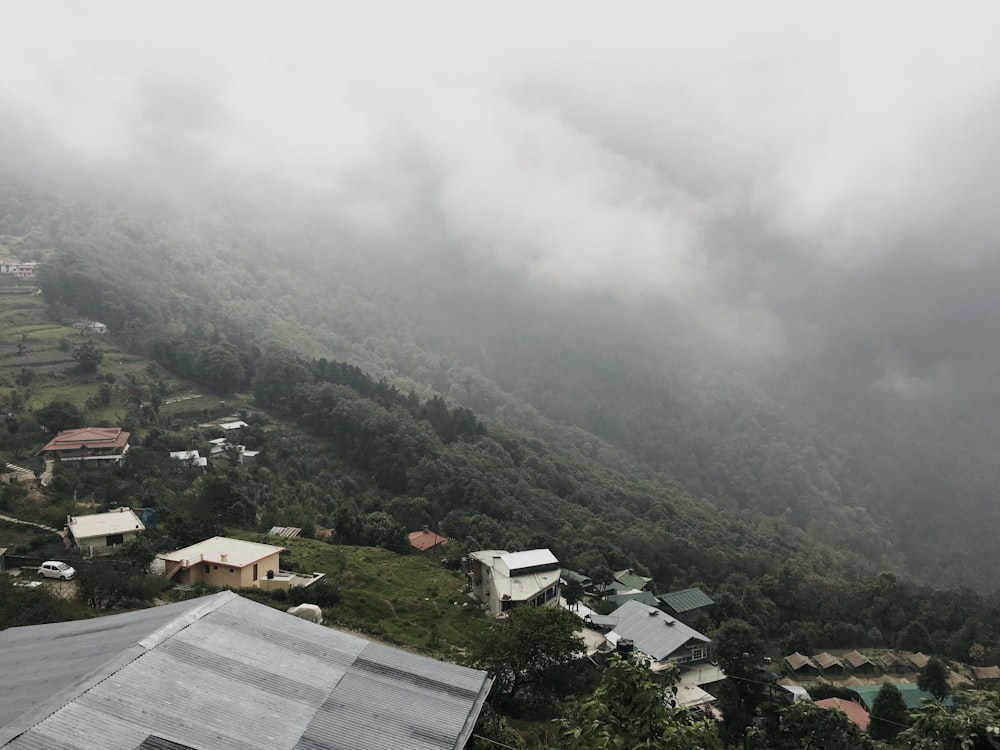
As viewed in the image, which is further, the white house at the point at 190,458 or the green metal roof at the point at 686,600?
the white house at the point at 190,458

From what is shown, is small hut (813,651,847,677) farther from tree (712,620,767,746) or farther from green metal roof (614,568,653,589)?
tree (712,620,767,746)

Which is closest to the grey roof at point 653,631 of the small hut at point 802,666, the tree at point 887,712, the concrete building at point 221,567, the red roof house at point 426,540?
the tree at point 887,712

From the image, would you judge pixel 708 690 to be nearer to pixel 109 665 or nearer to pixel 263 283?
pixel 109 665

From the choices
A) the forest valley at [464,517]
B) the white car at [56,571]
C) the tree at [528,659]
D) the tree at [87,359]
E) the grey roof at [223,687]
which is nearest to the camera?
the grey roof at [223,687]

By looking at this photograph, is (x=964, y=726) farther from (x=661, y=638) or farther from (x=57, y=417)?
(x=57, y=417)

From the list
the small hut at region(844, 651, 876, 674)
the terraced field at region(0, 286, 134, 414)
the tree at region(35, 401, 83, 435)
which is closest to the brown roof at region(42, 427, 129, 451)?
the tree at region(35, 401, 83, 435)

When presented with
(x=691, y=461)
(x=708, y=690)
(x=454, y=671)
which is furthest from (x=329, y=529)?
(x=691, y=461)

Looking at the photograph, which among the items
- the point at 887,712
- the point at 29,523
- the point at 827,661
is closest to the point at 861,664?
the point at 827,661

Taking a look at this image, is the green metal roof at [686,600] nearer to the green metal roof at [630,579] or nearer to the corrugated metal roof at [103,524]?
the green metal roof at [630,579]
